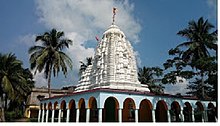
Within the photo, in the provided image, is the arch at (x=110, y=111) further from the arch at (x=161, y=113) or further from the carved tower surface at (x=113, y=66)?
the arch at (x=161, y=113)

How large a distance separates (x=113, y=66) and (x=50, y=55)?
20.3 ft

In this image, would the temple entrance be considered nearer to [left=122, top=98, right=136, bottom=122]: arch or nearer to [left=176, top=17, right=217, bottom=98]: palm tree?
[left=122, top=98, right=136, bottom=122]: arch

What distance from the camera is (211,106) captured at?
17.1 m

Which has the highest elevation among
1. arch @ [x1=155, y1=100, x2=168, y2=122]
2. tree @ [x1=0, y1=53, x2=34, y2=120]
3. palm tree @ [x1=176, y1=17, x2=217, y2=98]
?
palm tree @ [x1=176, y1=17, x2=217, y2=98]

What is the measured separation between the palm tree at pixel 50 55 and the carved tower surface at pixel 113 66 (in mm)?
2393

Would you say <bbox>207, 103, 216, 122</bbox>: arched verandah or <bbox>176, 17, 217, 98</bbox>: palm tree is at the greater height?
<bbox>176, 17, 217, 98</bbox>: palm tree

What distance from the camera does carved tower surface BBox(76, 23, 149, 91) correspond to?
1523cm

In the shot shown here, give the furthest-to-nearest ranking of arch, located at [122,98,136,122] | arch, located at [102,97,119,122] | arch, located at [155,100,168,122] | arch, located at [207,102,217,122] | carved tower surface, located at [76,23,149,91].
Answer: arch, located at [207,102,217,122] → arch, located at [155,100,168,122] → carved tower surface, located at [76,23,149,91] → arch, located at [122,98,136,122] → arch, located at [102,97,119,122]

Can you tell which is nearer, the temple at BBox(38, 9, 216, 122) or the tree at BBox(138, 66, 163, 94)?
the temple at BBox(38, 9, 216, 122)

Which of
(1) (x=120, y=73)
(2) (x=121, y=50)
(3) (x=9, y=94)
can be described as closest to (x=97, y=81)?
(1) (x=120, y=73)

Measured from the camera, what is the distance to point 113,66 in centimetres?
1584

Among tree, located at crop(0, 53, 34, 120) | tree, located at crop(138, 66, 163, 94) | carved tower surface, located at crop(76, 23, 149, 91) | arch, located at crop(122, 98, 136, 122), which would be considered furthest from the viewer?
tree, located at crop(138, 66, 163, 94)

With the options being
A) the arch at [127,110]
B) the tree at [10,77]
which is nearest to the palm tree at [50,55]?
the tree at [10,77]

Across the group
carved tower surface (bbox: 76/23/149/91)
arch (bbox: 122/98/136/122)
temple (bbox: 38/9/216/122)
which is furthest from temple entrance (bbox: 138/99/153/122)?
carved tower surface (bbox: 76/23/149/91)
